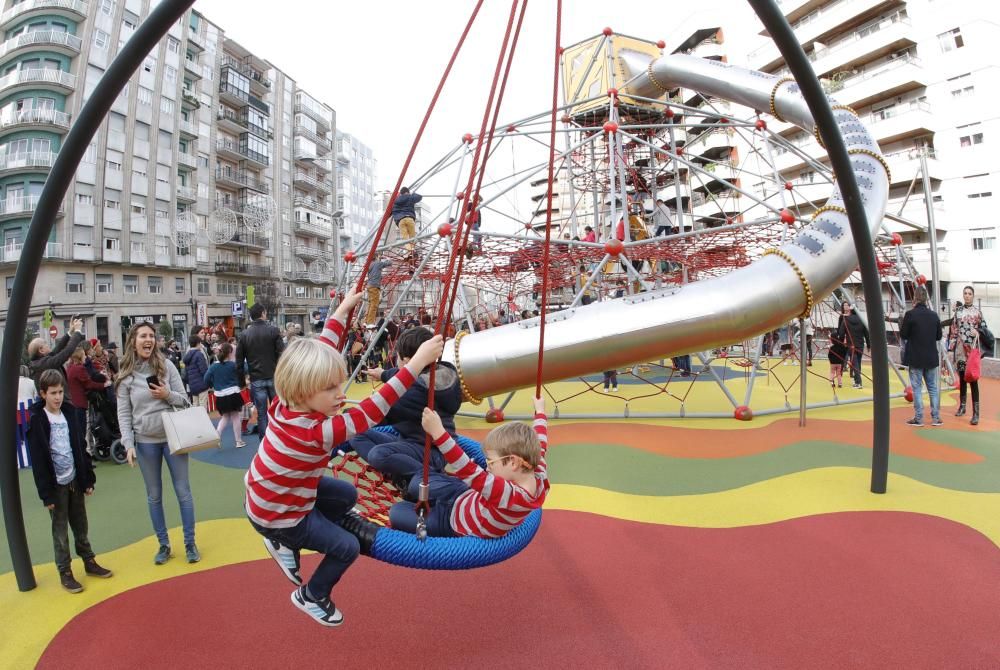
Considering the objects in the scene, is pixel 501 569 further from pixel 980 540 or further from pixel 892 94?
pixel 892 94

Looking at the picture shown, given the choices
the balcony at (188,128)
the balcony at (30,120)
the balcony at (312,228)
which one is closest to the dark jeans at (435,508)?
the balcony at (30,120)

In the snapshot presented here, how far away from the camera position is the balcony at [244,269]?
38816 millimetres

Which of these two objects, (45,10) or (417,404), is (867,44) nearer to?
(417,404)

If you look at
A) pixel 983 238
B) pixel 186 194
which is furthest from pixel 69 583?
pixel 186 194

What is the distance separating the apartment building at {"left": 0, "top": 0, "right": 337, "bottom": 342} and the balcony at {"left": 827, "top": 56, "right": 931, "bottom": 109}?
35.9 metres

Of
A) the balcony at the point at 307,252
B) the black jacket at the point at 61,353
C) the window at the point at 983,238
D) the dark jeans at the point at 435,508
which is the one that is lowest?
the dark jeans at the point at 435,508

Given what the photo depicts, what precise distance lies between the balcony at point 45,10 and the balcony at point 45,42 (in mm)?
1135

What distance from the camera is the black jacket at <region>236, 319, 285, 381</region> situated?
6.40 m

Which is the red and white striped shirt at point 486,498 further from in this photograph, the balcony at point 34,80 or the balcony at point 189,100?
the balcony at point 189,100

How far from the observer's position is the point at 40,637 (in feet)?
10.2

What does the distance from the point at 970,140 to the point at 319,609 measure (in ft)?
113

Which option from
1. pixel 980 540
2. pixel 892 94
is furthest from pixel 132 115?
pixel 892 94

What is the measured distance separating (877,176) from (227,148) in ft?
147

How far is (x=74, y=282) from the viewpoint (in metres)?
28.4
